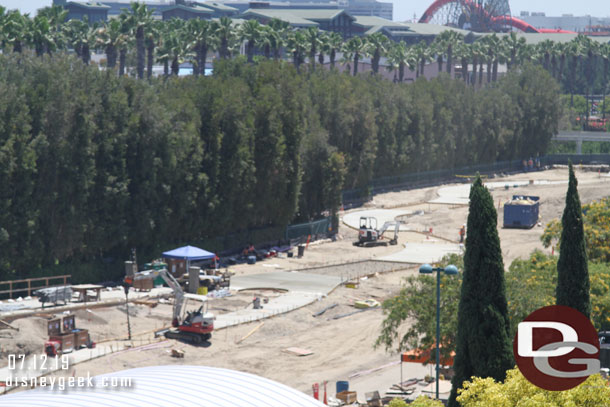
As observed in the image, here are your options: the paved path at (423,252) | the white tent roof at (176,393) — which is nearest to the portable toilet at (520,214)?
the paved path at (423,252)

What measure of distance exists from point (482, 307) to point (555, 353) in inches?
212

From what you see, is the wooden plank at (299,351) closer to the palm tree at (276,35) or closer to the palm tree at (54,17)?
the palm tree at (54,17)

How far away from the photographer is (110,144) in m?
62.9

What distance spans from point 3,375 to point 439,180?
87.6m

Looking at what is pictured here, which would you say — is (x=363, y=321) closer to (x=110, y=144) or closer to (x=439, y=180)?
(x=110, y=144)

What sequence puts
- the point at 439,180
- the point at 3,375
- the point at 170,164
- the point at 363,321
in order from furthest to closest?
the point at 439,180
the point at 170,164
the point at 363,321
the point at 3,375

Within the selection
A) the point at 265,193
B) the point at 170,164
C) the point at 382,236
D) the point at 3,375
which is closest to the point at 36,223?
the point at 170,164

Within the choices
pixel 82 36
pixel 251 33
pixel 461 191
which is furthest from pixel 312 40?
pixel 82 36

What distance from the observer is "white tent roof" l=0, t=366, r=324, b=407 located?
23.9 m

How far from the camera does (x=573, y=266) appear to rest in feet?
104

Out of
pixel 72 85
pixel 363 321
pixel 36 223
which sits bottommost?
pixel 363 321

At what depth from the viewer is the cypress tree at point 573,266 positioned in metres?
31.7

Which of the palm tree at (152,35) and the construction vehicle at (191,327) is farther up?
the palm tree at (152,35)

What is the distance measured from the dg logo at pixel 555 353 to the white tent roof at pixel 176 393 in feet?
19.4
